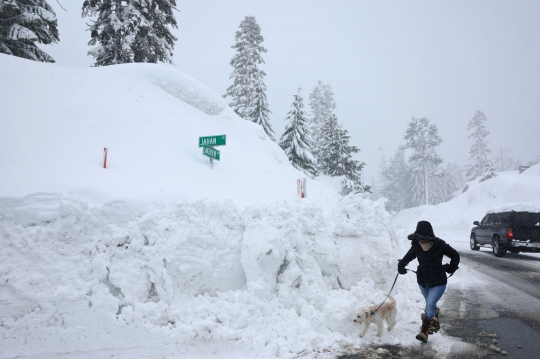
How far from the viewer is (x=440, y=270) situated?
4.21 meters

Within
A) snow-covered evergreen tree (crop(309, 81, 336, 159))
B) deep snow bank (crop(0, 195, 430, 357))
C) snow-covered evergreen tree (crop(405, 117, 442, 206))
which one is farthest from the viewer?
snow-covered evergreen tree (crop(405, 117, 442, 206))

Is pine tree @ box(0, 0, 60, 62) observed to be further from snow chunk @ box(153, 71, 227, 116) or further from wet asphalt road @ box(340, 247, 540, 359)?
wet asphalt road @ box(340, 247, 540, 359)

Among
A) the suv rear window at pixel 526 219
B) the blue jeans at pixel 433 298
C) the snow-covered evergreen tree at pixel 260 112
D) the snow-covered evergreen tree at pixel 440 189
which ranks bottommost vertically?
the blue jeans at pixel 433 298

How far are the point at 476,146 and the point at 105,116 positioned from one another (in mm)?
64466

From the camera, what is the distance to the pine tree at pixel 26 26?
1491 cm

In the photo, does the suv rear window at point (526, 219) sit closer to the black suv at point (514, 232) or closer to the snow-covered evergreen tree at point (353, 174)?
the black suv at point (514, 232)

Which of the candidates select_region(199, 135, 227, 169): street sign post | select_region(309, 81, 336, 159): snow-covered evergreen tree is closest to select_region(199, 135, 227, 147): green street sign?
select_region(199, 135, 227, 169): street sign post

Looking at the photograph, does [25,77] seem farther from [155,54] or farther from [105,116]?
[155,54]

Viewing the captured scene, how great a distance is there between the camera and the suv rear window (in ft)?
39.1

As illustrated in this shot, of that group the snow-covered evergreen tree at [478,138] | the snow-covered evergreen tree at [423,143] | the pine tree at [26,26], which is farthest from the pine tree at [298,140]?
the snow-covered evergreen tree at [478,138]

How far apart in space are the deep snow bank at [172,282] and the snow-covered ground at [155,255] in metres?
0.02

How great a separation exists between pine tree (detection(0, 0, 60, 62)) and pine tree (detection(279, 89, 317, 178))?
56.4 ft

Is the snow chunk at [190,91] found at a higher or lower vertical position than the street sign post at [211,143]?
higher

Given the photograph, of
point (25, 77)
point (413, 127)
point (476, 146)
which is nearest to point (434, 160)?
point (413, 127)
